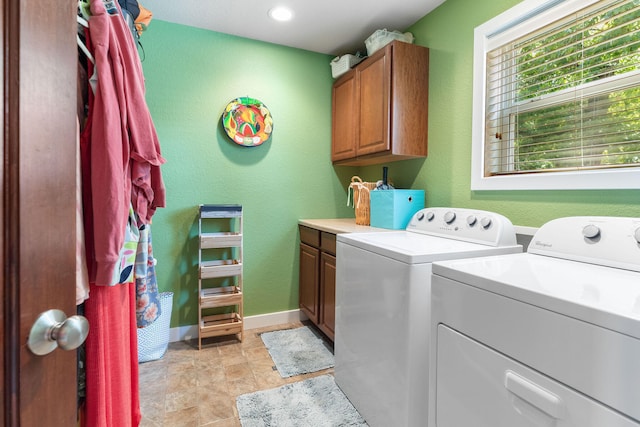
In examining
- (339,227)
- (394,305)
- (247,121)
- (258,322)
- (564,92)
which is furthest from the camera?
Result: (258,322)

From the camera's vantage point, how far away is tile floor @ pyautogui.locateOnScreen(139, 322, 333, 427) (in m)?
1.61

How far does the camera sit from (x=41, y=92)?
1.60 ft

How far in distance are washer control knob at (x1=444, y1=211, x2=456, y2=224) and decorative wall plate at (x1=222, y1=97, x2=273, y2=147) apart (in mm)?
1578

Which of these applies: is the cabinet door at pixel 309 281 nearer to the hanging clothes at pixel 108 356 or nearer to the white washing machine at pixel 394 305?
the white washing machine at pixel 394 305

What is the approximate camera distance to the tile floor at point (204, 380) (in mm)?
1613

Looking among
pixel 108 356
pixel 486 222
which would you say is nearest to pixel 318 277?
pixel 486 222

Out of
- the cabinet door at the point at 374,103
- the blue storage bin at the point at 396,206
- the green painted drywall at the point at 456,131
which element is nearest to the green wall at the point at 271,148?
the green painted drywall at the point at 456,131

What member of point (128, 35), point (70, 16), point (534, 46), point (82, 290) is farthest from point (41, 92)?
point (534, 46)

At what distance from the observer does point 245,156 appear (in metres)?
2.61

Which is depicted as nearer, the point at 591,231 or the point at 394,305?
the point at 591,231

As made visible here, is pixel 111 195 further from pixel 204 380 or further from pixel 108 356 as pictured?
pixel 204 380

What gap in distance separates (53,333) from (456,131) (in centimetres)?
207

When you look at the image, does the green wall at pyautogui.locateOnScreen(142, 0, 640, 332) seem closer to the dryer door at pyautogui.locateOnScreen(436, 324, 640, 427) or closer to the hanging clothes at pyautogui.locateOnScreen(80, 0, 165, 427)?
the dryer door at pyautogui.locateOnScreen(436, 324, 640, 427)

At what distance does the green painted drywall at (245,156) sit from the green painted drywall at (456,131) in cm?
90
